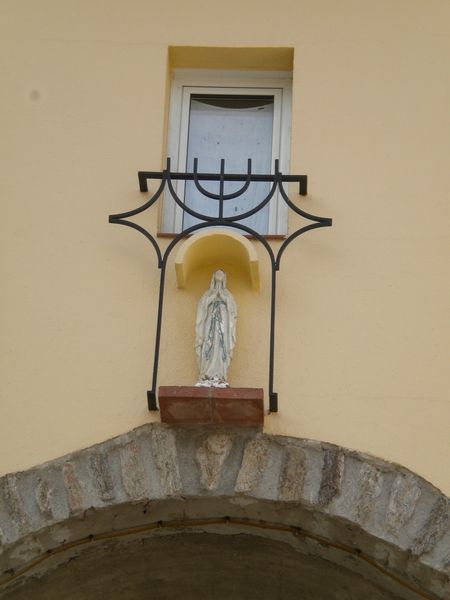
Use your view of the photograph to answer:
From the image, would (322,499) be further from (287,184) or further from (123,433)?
(287,184)

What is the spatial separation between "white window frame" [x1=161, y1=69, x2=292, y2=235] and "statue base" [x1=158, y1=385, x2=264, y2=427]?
4.05ft

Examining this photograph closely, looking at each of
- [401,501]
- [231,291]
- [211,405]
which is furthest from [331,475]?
[231,291]

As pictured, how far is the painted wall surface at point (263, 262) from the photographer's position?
21.3ft

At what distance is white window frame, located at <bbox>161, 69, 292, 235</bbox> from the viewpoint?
7.34 meters

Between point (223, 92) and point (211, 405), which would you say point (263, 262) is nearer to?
point (211, 405)

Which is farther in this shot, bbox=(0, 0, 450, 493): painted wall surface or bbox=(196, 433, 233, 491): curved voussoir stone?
bbox=(0, 0, 450, 493): painted wall surface

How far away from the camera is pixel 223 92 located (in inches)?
302

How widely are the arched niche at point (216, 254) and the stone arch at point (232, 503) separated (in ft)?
2.43

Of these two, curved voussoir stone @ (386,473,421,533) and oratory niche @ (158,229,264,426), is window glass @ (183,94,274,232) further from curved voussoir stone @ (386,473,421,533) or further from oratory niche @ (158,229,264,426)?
curved voussoir stone @ (386,473,421,533)

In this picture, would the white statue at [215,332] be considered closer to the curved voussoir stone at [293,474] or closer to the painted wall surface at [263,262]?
the painted wall surface at [263,262]

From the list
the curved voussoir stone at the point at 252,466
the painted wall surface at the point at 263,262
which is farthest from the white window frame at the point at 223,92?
the curved voussoir stone at the point at 252,466

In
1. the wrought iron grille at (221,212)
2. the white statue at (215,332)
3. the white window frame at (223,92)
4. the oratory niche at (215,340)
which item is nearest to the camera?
the oratory niche at (215,340)

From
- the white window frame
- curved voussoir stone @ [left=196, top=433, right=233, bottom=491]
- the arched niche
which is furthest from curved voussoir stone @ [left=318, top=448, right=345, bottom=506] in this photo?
the white window frame

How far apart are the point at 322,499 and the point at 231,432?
486mm
